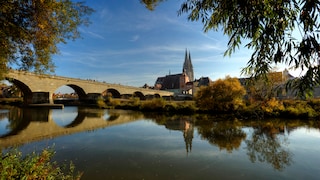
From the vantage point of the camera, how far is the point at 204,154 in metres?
7.71

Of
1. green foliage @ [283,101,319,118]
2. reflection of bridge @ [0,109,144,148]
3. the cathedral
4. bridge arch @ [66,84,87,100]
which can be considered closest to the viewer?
reflection of bridge @ [0,109,144,148]

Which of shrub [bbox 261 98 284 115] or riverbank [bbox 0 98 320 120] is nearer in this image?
riverbank [bbox 0 98 320 120]

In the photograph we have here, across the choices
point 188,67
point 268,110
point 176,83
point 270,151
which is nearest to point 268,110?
point 268,110

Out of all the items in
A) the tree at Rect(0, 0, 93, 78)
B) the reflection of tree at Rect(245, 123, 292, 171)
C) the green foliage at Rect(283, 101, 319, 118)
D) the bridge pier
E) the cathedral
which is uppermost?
the cathedral

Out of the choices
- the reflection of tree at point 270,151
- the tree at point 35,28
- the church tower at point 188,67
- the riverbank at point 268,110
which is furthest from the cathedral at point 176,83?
the tree at point 35,28

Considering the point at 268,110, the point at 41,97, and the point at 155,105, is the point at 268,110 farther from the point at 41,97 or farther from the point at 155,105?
the point at 41,97

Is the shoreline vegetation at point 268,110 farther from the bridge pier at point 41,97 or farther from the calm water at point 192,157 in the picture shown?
the bridge pier at point 41,97

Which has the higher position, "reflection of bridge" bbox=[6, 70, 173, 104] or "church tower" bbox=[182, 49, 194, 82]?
"church tower" bbox=[182, 49, 194, 82]

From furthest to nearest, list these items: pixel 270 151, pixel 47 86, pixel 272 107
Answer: pixel 47 86, pixel 272 107, pixel 270 151

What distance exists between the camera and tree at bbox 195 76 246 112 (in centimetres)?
2303

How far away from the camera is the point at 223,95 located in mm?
23500

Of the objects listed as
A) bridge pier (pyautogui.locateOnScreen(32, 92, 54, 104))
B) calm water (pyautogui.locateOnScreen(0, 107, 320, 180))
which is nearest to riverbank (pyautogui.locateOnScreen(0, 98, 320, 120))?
calm water (pyautogui.locateOnScreen(0, 107, 320, 180))

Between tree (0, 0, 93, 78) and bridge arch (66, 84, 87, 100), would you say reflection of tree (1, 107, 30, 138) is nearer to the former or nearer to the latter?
tree (0, 0, 93, 78)

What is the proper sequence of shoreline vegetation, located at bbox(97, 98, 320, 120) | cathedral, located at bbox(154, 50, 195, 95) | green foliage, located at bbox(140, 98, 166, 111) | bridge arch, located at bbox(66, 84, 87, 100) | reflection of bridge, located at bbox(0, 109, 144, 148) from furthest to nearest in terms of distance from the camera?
cathedral, located at bbox(154, 50, 195, 95)
bridge arch, located at bbox(66, 84, 87, 100)
green foliage, located at bbox(140, 98, 166, 111)
shoreline vegetation, located at bbox(97, 98, 320, 120)
reflection of bridge, located at bbox(0, 109, 144, 148)
